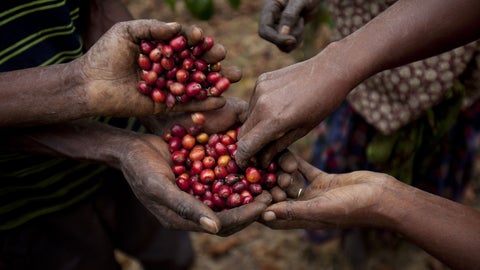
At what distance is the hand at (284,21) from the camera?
212 cm

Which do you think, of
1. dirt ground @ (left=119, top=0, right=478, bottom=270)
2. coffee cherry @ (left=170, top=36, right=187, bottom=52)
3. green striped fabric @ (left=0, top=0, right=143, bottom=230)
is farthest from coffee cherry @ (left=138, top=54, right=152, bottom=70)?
dirt ground @ (left=119, top=0, right=478, bottom=270)

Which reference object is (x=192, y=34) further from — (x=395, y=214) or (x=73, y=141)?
(x=395, y=214)

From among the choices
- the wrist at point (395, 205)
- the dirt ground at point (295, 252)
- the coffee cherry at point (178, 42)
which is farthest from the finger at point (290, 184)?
the dirt ground at point (295, 252)

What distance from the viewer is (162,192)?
5.32ft

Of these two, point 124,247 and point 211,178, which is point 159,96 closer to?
point 211,178

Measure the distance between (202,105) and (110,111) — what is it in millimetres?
342

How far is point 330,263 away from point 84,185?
5.77 feet

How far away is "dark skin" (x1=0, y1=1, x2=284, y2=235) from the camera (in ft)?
5.42

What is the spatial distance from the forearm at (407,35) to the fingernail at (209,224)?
64cm

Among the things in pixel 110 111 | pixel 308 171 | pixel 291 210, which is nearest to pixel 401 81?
pixel 308 171

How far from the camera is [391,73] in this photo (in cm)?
197

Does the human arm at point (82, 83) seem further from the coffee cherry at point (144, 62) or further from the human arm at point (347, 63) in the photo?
the human arm at point (347, 63)

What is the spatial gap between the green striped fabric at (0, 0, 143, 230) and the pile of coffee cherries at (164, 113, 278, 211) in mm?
364

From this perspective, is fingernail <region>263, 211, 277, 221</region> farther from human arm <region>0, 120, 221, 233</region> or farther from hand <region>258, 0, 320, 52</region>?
hand <region>258, 0, 320, 52</region>
